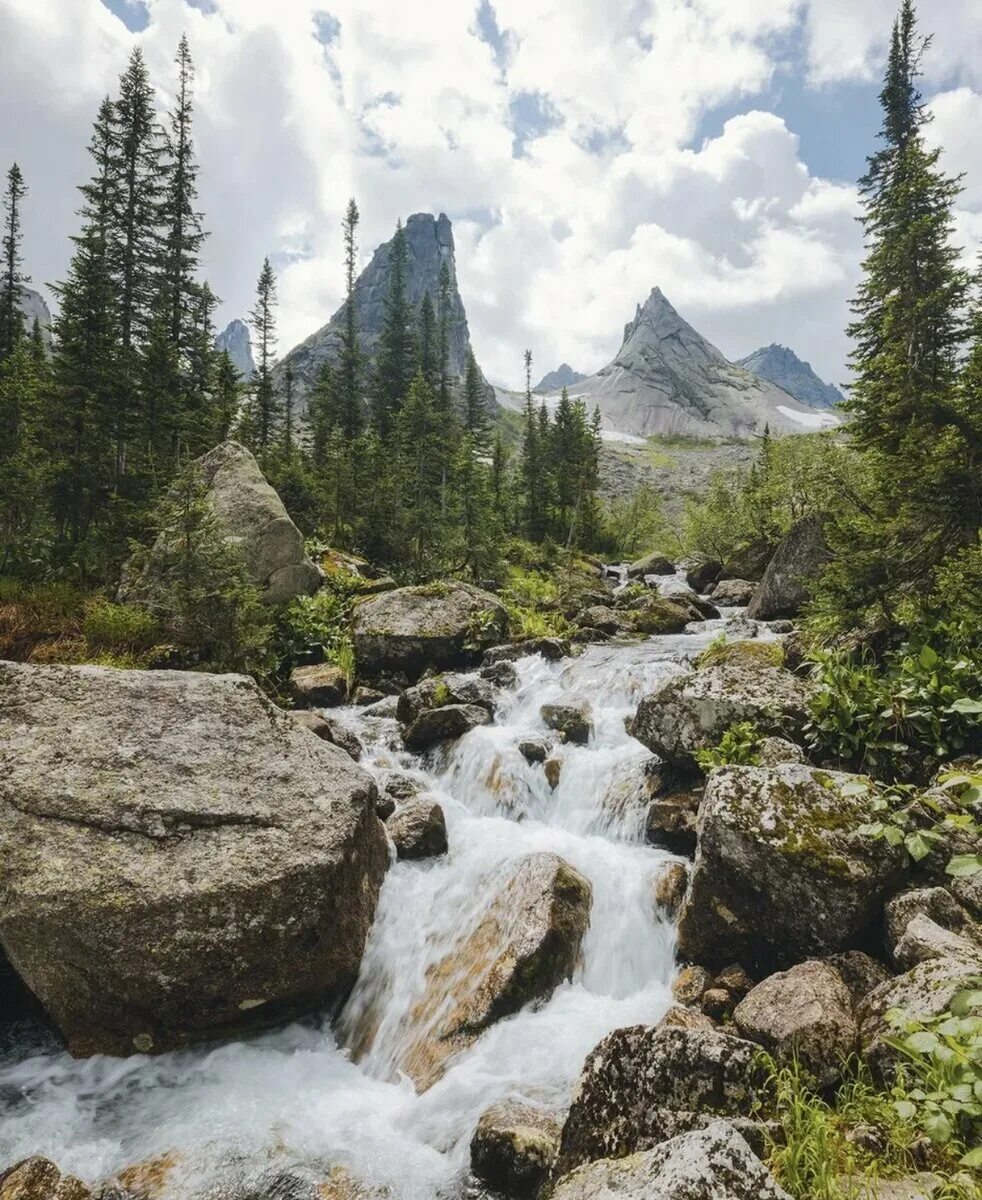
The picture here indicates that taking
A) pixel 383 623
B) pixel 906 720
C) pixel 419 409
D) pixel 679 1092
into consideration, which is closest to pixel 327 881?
pixel 679 1092

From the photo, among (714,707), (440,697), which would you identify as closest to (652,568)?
(440,697)

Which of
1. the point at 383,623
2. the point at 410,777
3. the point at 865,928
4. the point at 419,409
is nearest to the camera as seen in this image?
the point at 865,928

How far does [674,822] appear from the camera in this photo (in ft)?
32.5

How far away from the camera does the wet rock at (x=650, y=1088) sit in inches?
173

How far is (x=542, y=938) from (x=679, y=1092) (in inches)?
130

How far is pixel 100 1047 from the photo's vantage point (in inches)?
264

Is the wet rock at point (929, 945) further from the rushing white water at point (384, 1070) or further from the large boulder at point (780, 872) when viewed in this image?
the rushing white water at point (384, 1070)

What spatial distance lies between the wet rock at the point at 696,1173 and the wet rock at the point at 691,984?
3731mm

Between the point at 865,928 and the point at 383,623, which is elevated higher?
the point at 383,623

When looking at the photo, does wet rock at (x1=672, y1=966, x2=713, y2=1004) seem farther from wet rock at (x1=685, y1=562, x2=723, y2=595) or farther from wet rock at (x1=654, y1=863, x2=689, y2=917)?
wet rock at (x1=685, y1=562, x2=723, y2=595)

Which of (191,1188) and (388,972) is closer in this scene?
(191,1188)

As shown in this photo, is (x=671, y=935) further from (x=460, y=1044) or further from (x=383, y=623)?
(x=383, y=623)

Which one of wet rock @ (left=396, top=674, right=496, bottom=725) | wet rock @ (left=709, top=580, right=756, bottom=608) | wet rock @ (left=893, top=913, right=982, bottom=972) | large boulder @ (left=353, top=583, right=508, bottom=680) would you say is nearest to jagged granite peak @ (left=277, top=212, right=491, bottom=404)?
wet rock @ (left=709, top=580, right=756, bottom=608)

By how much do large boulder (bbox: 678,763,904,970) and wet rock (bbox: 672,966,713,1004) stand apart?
23cm
